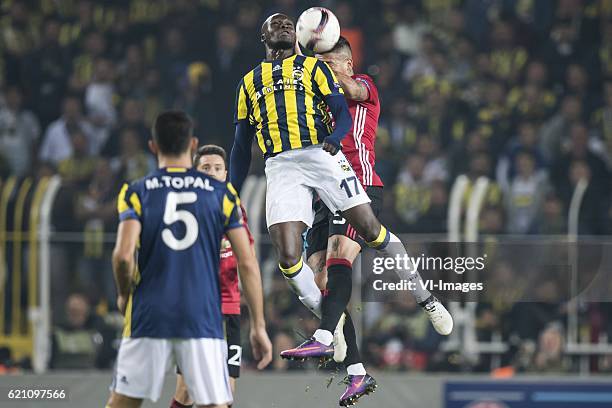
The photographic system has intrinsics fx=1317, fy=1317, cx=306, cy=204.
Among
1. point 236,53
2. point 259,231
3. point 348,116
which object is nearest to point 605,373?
point 259,231

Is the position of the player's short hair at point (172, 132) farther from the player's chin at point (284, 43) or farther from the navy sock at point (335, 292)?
the navy sock at point (335, 292)

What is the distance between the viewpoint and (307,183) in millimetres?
7875

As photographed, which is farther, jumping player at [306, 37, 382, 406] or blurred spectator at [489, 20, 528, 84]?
blurred spectator at [489, 20, 528, 84]

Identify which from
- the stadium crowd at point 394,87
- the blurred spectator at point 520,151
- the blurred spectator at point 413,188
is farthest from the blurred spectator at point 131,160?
the blurred spectator at point 520,151

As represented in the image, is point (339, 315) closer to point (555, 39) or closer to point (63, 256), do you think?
point (63, 256)

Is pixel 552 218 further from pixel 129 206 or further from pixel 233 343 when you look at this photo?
pixel 129 206

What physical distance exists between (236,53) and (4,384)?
6.18 metres

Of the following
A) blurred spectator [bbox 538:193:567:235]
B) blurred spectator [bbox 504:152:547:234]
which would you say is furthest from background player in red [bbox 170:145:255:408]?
blurred spectator [bbox 504:152:547:234]

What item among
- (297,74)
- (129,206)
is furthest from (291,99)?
(129,206)

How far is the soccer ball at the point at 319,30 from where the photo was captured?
317 inches

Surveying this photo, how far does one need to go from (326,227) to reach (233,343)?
0.95 meters

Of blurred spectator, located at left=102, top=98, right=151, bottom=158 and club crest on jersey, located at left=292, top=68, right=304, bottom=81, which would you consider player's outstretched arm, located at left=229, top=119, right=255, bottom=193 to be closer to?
club crest on jersey, located at left=292, top=68, right=304, bottom=81

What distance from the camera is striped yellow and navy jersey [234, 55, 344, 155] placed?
7734 mm

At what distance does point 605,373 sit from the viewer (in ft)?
33.8
